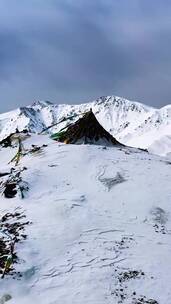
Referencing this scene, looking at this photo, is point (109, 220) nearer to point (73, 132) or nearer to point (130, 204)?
point (130, 204)

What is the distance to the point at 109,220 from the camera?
37.4 feet

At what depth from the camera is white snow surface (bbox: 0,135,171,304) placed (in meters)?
8.69

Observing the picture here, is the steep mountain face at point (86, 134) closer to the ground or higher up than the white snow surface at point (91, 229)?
higher up

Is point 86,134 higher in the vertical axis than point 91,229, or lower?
higher

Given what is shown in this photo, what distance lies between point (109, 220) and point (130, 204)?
1.12m

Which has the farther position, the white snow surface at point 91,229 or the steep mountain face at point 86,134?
the steep mountain face at point 86,134

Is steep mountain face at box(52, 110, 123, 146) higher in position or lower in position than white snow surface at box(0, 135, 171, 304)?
higher

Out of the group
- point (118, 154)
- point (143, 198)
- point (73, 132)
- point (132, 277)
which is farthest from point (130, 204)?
point (73, 132)

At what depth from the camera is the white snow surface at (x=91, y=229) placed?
8.69 m

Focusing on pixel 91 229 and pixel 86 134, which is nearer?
pixel 91 229

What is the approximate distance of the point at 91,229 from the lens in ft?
35.9

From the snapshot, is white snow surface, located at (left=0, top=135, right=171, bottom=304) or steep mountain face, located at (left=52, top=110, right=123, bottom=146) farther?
steep mountain face, located at (left=52, top=110, right=123, bottom=146)

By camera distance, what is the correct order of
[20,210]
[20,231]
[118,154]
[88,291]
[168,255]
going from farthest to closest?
[118,154] → [20,210] → [20,231] → [168,255] → [88,291]

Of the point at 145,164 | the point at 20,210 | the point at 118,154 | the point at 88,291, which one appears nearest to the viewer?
the point at 88,291
